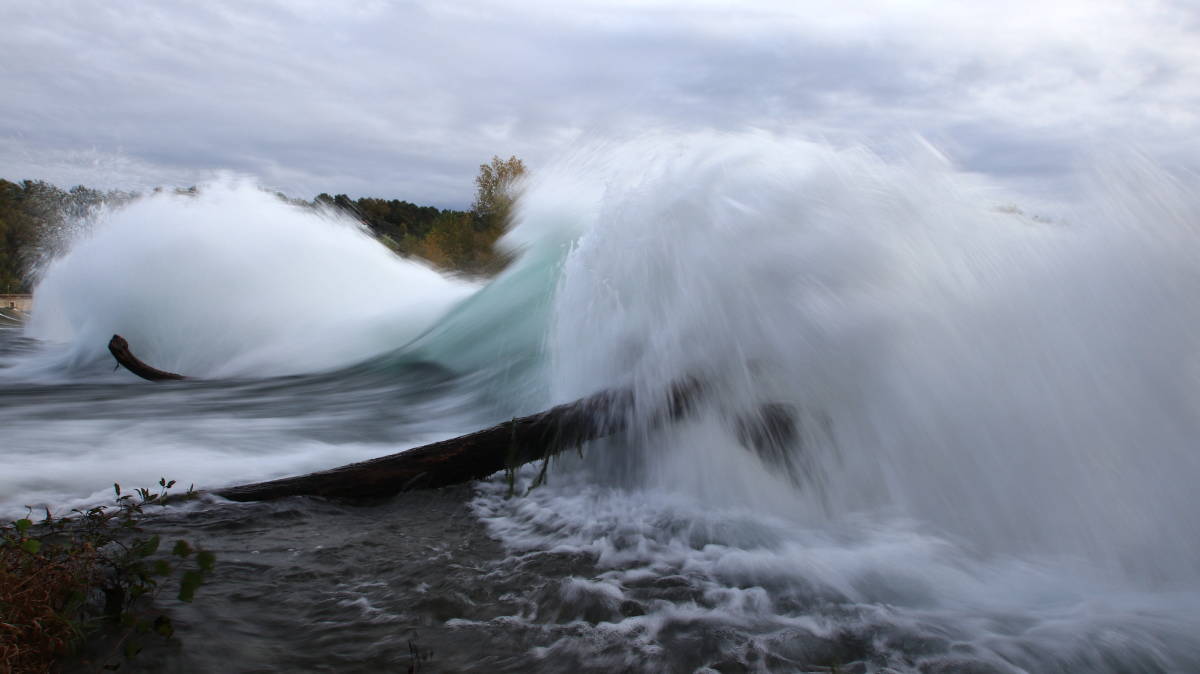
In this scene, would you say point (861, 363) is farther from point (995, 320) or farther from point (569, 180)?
point (569, 180)

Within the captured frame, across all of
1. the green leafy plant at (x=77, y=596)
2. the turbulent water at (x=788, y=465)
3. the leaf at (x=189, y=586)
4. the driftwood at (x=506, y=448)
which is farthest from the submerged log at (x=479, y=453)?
the leaf at (x=189, y=586)

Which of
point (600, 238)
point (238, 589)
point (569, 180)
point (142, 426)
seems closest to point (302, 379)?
point (142, 426)

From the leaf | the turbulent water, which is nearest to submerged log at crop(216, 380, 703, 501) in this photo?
the turbulent water

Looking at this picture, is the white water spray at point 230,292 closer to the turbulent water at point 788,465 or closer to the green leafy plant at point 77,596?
the turbulent water at point 788,465

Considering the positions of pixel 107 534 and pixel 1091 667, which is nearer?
pixel 1091 667

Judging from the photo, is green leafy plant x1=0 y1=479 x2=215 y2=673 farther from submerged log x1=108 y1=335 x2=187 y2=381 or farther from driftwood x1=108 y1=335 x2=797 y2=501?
submerged log x1=108 y1=335 x2=187 y2=381

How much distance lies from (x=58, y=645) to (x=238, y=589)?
62 cm

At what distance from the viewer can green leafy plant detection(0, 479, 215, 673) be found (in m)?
2.02

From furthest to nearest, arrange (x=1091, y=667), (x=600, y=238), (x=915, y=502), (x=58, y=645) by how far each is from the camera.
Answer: (x=600, y=238) < (x=915, y=502) < (x=1091, y=667) < (x=58, y=645)

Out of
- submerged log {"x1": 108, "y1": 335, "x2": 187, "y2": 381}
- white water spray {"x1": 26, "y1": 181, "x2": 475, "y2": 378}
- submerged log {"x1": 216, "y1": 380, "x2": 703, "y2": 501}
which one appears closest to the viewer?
submerged log {"x1": 216, "y1": 380, "x2": 703, "y2": 501}

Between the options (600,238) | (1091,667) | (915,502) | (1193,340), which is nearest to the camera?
(1091,667)

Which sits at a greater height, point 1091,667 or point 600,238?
point 600,238

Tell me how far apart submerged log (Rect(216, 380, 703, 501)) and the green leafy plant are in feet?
3.16

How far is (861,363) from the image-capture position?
3.68 meters
